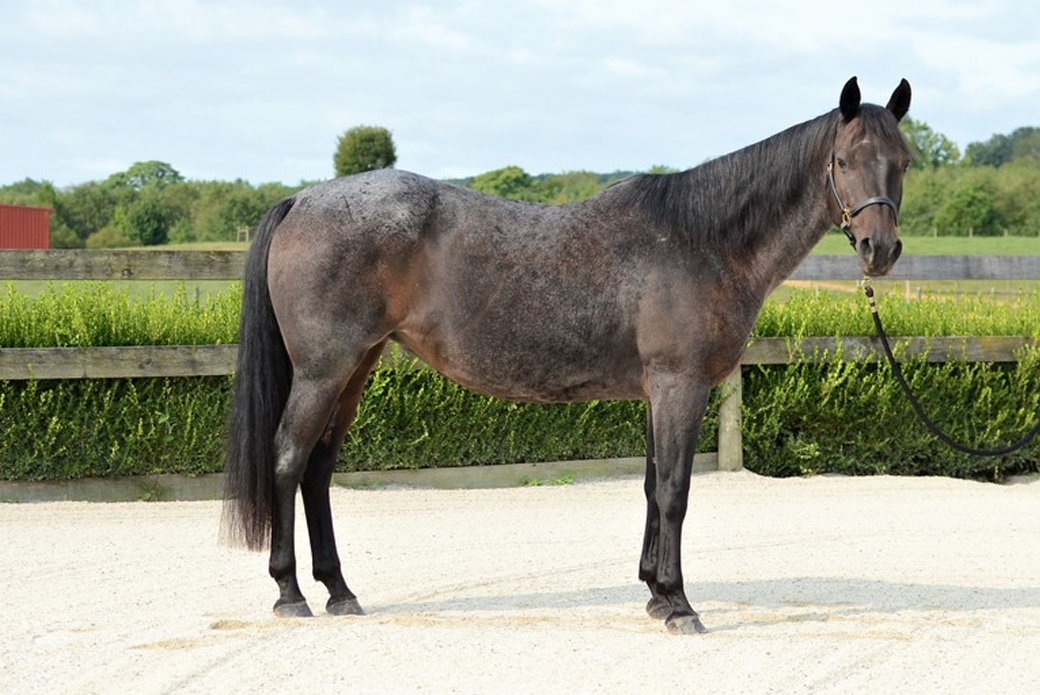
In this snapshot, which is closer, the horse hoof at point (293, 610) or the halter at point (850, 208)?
the halter at point (850, 208)

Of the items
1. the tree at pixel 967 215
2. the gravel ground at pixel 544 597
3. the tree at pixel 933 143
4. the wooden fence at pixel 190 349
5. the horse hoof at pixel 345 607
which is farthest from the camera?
the tree at pixel 933 143

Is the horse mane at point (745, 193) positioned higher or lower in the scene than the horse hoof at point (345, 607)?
higher

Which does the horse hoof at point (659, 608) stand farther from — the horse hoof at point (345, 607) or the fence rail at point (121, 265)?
the fence rail at point (121, 265)

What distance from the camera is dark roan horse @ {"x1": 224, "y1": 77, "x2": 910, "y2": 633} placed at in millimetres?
→ 4848

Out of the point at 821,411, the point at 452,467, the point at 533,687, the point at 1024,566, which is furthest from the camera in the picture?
the point at 821,411

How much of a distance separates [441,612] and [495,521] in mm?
2235

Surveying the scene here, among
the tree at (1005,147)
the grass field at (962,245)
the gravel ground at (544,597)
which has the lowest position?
the gravel ground at (544,597)

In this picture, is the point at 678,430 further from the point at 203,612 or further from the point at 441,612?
the point at 203,612

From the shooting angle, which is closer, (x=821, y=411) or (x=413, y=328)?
(x=413, y=328)

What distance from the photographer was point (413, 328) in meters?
4.97

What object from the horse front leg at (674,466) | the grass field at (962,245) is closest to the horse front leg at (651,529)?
the horse front leg at (674,466)

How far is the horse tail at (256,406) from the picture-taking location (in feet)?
16.3

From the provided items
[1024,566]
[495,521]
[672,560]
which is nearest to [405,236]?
[672,560]

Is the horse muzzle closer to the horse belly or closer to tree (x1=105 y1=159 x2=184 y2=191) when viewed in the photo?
the horse belly
